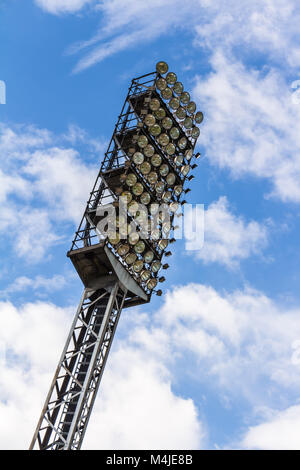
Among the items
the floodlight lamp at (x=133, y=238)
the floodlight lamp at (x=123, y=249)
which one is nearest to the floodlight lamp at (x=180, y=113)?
the floodlight lamp at (x=133, y=238)

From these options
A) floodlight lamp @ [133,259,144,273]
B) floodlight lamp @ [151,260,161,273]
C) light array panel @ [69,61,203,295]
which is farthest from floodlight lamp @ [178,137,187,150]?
floodlight lamp @ [133,259,144,273]

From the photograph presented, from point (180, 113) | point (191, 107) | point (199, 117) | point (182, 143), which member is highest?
point (199, 117)

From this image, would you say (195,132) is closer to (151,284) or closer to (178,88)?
(178,88)

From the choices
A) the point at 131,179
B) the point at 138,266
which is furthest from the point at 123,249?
the point at 131,179

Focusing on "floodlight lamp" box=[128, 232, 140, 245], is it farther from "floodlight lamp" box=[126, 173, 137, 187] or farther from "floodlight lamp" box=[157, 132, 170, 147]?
"floodlight lamp" box=[157, 132, 170, 147]

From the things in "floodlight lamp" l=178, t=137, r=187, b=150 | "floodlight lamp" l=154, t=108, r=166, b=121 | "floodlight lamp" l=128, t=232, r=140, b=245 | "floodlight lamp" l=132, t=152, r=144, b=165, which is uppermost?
"floodlight lamp" l=178, t=137, r=187, b=150

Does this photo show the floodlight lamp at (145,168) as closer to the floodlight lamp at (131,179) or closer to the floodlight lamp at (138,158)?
the floodlight lamp at (138,158)

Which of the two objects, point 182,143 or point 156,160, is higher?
point 182,143

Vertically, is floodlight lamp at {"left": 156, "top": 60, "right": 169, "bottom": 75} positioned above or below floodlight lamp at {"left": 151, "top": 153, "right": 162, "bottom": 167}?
above

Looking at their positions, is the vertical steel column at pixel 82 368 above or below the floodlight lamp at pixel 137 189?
below

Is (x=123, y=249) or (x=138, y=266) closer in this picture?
(x=123, y=249)

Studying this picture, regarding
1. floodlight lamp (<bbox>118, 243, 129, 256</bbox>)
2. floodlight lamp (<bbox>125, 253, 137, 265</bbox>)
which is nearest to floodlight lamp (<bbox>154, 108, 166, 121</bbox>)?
floodlight lamp (<bbox>118, 243, 129, 256</bbox>)

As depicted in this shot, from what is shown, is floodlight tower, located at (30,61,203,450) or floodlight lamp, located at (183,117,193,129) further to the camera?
floodlight lamp, located at (183,117,193,129)
